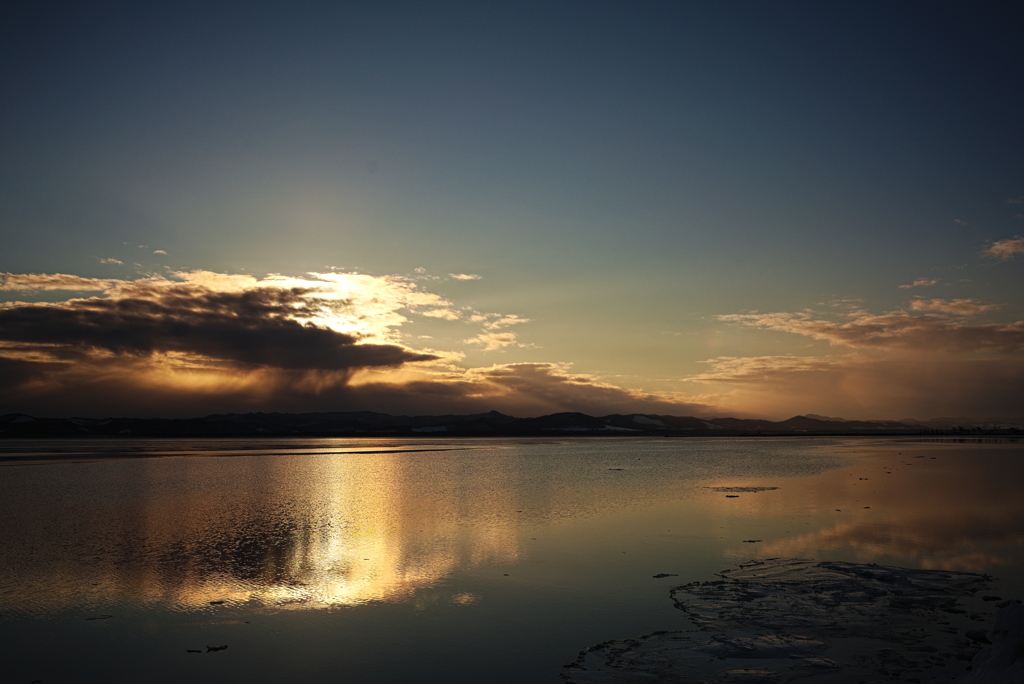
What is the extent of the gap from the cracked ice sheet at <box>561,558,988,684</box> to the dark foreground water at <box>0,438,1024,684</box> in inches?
27.4

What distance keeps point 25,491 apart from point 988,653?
43145 mm

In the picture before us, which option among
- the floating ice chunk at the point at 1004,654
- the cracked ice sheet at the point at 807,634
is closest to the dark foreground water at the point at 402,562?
the cracked ice sheet at the point at 807,634

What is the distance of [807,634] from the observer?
37.7ft

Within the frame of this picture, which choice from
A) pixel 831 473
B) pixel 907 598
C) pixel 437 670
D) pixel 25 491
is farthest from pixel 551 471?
pixel 437 670

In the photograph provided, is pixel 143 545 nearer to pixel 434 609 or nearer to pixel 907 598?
pixel 434 609

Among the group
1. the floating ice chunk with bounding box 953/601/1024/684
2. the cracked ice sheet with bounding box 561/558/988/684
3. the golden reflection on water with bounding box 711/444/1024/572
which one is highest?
the floating ice chunk with bounding box 953/601/1024/684

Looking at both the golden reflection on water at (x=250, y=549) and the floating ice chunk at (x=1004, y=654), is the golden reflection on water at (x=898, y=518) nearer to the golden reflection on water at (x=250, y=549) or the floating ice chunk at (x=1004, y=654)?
the floating ice chunk at (x=1004, y=654)

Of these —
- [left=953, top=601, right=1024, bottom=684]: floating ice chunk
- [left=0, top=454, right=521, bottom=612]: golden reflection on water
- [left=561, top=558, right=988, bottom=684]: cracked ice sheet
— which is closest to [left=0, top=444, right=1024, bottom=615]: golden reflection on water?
[left=0, top=454, right=521, bottom=612]: golden reflection on water

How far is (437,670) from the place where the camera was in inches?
396

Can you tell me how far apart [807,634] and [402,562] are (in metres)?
10.5

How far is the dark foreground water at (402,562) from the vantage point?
10852mm

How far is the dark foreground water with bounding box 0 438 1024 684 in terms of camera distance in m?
10.9

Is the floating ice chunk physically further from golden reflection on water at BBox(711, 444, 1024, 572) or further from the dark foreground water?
golden reflection on water at BBox(711, 444, 1024, 572)

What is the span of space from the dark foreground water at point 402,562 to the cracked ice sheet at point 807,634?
2.28ft
